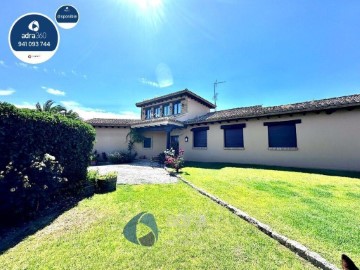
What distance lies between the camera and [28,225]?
433 centimetres

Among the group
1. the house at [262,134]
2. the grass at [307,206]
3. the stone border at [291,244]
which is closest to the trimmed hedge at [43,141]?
the grass at [307,206]

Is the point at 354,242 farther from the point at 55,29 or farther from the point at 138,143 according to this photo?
the point at 138,143

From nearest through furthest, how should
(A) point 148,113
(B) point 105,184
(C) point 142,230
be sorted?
(C) point 142,230, (B) point 105,184, (A) point 148,113

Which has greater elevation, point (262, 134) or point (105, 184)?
point (262, 134)

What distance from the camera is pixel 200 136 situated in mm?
16750

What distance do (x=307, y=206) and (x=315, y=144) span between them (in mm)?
7440

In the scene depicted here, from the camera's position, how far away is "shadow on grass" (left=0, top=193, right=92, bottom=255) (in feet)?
11.9

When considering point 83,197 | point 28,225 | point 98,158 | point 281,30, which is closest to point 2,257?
point 28,225

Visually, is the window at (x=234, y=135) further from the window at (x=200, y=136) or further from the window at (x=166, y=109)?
the window at (x=166, y=109)

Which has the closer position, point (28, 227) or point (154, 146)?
point (28, 227)

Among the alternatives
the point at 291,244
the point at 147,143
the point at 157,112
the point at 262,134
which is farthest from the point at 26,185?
the point at 157,112

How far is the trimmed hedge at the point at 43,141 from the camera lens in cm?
434

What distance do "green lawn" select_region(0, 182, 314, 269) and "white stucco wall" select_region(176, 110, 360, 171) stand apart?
887 centimetres

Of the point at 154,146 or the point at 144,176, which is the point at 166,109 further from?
the point at 144,176
